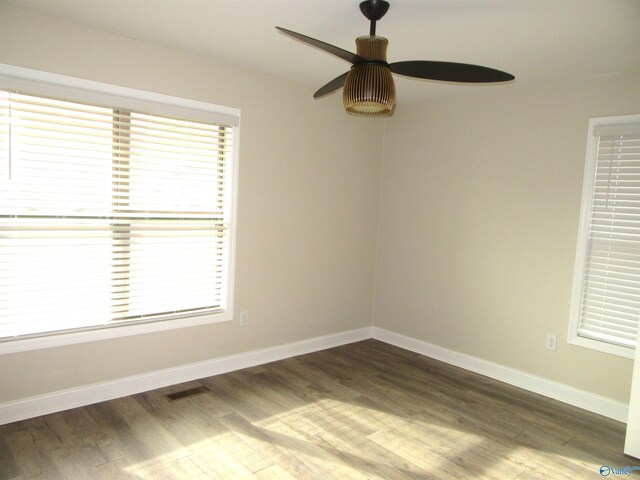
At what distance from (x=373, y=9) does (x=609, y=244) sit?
2.37 metres

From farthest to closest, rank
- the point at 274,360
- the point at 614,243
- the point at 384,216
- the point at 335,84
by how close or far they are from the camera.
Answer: the point at 384,216 → the point at 274,360 → the point at 614,243 → the point at 335,84

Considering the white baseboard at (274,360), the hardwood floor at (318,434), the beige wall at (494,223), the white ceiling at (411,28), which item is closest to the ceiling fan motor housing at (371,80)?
the white ceiling at (411,28)

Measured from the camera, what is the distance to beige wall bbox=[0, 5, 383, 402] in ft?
9.04

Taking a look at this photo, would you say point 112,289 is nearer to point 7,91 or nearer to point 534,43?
point 7,91

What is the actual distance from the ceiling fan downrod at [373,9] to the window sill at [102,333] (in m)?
2.39

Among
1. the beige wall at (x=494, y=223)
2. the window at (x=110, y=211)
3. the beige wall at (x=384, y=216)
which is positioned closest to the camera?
the window at (x=110, y=211)

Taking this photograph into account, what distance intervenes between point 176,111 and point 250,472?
2394 mm

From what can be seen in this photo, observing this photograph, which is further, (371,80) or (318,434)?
(318,434)

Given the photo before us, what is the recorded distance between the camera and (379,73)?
2.04 meters

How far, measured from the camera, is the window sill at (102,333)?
2.68 meters

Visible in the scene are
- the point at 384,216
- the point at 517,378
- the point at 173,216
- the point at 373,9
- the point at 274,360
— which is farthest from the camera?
the point at 384,216

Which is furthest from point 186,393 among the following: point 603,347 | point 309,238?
point 603,347

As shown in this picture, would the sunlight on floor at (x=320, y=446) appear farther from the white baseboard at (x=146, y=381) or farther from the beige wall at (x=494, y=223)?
the beige wall at (x=494, y=223)
